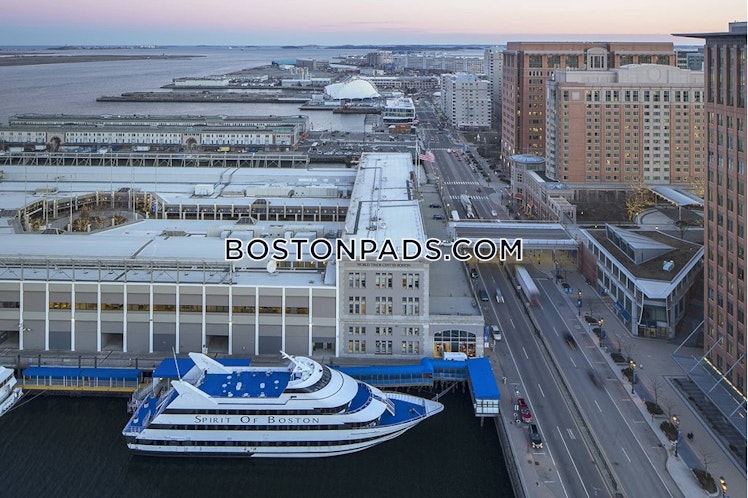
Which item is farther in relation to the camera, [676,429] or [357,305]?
[357,305]

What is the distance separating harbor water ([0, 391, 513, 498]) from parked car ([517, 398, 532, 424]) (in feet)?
4.80

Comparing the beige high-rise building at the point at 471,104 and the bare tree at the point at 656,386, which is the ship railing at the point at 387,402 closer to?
the bare tree at the point at 656,386

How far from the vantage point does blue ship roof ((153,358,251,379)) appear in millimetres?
32906

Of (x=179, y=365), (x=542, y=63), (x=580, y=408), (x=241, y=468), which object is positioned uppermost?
(x=542, y=63)

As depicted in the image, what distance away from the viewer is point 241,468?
28906 millimetres

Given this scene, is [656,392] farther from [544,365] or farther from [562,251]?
[562,251]

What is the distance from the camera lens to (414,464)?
29.2 metres

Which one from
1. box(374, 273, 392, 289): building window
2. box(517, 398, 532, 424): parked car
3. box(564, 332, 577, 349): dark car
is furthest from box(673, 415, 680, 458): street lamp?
box(374, 273, 392, 289): building window

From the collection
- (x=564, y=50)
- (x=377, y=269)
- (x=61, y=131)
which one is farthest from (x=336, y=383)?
(x=61, y=131)

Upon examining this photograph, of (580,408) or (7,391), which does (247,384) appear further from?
(580,408)

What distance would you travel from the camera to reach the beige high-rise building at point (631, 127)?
2635 inches

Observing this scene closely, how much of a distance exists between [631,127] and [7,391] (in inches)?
2213

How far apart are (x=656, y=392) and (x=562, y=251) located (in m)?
25.5

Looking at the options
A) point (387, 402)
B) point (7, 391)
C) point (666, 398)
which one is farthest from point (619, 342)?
point (7, 391)
